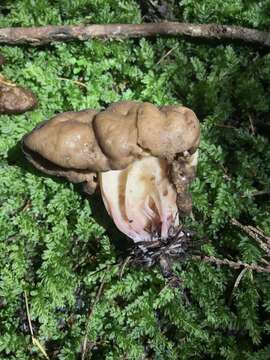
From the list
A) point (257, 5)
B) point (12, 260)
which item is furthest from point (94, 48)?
point (12, 260)

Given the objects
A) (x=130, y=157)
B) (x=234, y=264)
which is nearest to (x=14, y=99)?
(x=130, y=157)

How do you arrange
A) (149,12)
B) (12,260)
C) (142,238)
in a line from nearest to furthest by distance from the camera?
1. (142,238)
2. (12,260)
3. (149,12)

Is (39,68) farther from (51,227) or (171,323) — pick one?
(171,323)

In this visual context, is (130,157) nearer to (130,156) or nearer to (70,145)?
(130,156)

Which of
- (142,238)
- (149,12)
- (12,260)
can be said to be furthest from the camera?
(149,12)

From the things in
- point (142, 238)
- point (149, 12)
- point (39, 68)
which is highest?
point (149, 12)

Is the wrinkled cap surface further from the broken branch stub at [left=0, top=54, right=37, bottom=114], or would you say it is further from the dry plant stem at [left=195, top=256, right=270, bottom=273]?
the dry plant stem at [left=195, top=256, right=270, bottom=273]

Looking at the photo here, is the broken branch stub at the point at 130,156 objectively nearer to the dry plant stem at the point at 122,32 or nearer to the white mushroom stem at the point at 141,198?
the white mushroom stem at the point at 141,198
